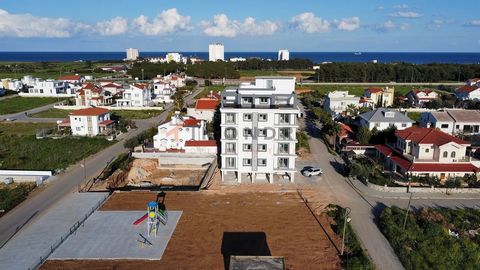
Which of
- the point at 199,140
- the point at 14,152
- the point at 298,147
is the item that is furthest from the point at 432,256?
the point at 14,152

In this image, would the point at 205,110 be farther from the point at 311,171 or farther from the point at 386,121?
the point at 386,121

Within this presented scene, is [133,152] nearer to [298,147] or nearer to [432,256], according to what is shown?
[298,147]

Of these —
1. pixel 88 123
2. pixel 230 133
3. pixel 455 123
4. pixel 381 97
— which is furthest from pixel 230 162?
pixel 381 97

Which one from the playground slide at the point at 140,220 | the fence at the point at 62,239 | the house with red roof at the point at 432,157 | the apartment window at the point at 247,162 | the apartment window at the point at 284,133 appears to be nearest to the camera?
the fence at the point at 62,239

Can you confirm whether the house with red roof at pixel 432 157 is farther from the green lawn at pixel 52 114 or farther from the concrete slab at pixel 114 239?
the green lawn at pixel 52 114

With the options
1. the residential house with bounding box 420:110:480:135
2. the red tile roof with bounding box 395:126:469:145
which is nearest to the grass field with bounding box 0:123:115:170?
the red tile roof with bounding box 395:126:469:145

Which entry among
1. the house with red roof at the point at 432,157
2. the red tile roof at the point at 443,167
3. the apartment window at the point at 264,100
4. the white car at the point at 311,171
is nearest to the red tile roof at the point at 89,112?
the apartment window at the point at 264,100
